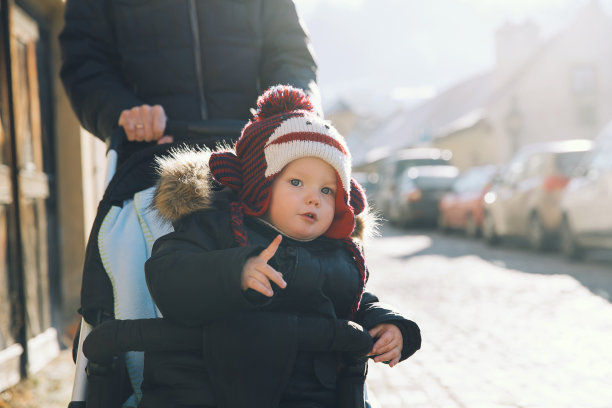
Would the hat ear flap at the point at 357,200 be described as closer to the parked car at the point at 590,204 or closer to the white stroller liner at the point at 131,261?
the white stroller liner at the point at 131,261

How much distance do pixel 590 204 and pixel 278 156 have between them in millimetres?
8858

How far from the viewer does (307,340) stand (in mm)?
2314

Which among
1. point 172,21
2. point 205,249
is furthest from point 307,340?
point 172,21

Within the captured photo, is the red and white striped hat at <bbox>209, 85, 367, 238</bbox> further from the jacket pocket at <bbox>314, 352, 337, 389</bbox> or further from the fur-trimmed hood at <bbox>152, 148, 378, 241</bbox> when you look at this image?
the jacket pocket at <bbox>314, 352, 337, 389</bbox>

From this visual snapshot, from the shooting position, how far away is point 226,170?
267 centimetres

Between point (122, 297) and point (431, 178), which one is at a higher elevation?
point (431, 178)

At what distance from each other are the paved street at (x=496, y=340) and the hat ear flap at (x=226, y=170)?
152cm

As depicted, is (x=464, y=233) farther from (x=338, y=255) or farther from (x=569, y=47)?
(x=569, y=47)

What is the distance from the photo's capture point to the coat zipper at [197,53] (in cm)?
339

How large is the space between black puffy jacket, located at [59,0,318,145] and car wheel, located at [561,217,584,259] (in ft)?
29.3

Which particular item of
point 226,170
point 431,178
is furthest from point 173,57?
point 431,178

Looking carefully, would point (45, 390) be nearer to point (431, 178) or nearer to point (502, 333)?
point (502, 333)

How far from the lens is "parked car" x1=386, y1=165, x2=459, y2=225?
21.6 m

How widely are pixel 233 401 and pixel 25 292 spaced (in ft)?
11.5
